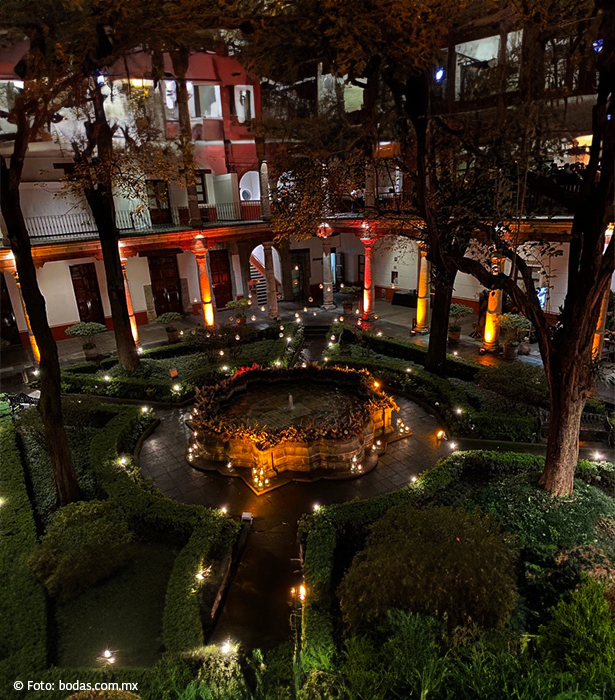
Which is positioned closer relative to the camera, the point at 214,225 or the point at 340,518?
the point at 340,518

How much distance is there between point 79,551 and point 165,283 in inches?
745

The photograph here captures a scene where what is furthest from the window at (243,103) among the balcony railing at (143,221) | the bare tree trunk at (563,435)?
the bare tree trunk at (563,435)

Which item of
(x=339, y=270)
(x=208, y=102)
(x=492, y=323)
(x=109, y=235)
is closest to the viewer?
(x=109, y=235)

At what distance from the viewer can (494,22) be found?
1720 centimetres

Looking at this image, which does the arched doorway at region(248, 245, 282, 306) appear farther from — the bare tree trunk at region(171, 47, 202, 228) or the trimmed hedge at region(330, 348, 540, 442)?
the trimmed hedge at region(330, 348, 540, 442)

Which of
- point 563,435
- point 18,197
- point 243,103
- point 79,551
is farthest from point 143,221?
point 563,435

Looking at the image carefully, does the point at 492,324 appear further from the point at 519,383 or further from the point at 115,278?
the point at 115,278

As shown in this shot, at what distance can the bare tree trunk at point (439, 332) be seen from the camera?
15.2 m

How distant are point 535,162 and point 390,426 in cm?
729

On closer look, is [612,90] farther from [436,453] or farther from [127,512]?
[127,512]

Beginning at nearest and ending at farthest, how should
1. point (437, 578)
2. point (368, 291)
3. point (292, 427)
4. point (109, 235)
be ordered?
point (437, 578), point (292, 427), point (109, 235), point (368, 291)

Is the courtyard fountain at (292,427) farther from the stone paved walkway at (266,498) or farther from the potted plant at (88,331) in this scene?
the potted plant at (88,331)

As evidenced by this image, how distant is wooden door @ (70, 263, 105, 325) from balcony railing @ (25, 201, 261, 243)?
221 cm

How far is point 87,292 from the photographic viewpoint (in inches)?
894
